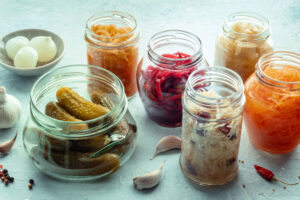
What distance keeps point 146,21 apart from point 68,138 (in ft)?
3.59

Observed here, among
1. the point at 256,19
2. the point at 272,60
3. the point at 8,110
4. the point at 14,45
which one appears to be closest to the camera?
the point at 272,60

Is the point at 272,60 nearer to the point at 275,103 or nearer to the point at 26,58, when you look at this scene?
the point at 275,103

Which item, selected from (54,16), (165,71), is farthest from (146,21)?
(165,71)

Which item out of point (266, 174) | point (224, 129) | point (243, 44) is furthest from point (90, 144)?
point (243, 44)

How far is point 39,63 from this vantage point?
2.00m

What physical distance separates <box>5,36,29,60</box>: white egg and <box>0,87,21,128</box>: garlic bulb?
349mm

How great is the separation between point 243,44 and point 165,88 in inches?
14.5

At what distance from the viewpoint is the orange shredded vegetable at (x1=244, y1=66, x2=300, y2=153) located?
1.42 metres

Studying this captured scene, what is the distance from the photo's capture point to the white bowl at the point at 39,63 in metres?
1.89

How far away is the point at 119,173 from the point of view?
1529mm

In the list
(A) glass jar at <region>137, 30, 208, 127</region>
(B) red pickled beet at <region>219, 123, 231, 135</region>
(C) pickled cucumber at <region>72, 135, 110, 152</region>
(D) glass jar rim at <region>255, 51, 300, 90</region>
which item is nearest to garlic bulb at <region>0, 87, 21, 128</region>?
(C) pickled cucumber at <region>72, 135, 110, 152</region>

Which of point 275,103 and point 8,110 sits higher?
point 275,103

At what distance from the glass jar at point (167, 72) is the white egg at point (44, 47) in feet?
1.66

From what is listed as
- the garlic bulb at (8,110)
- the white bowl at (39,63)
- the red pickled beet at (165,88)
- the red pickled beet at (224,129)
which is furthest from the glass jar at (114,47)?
the red pickled beet at (224,129)
